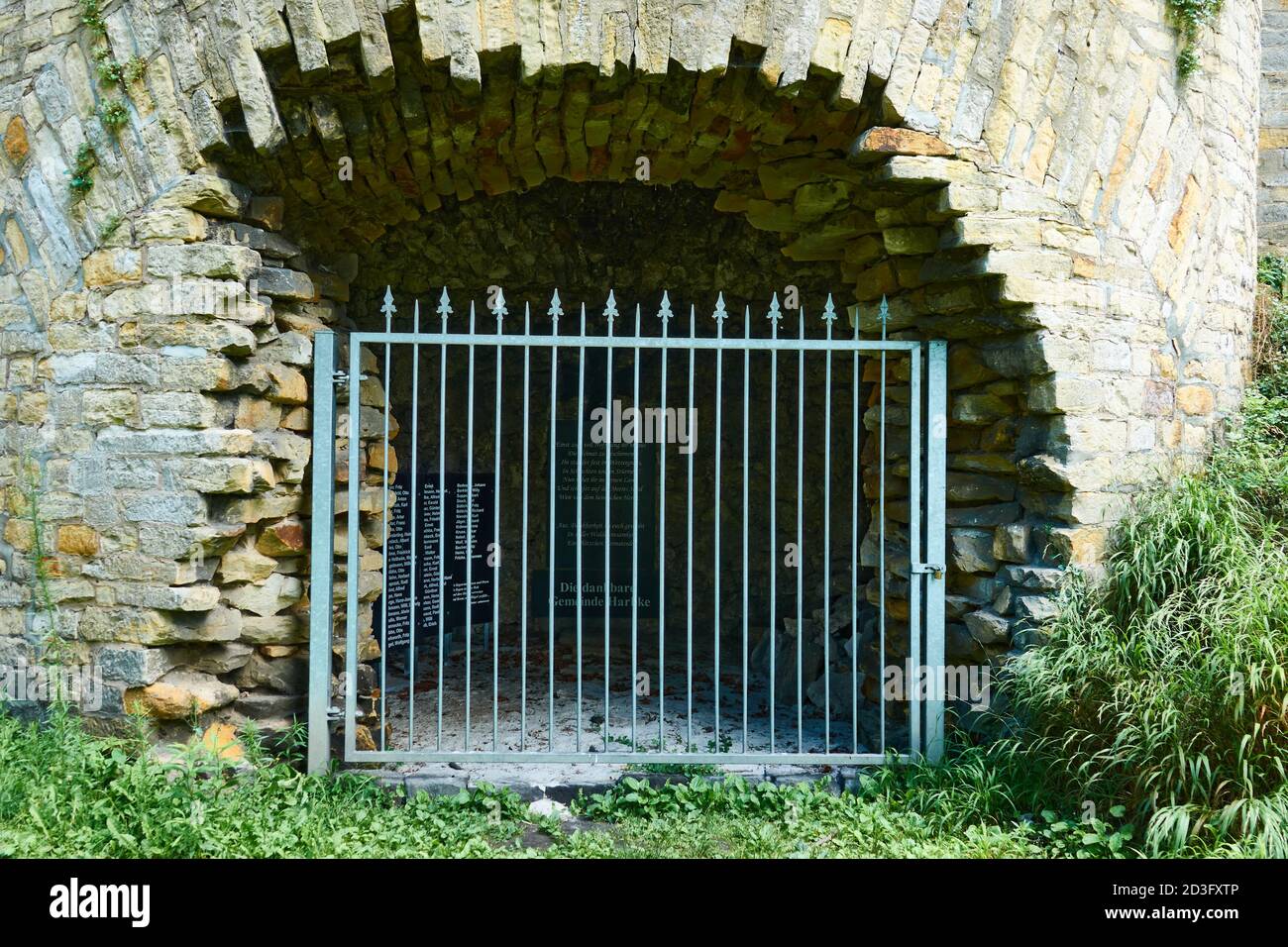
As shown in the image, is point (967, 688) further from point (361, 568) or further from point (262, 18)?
point (262, 18)

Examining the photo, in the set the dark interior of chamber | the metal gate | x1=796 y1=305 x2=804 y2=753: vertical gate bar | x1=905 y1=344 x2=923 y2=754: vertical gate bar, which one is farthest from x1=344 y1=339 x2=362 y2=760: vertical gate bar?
x1=905 y1=344 x2=923 y2=754: vertical gate bar

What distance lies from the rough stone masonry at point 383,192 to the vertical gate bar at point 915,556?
26cm

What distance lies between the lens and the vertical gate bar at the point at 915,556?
12.8 ft

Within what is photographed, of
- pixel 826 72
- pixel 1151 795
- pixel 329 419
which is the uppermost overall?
pixel 826 72

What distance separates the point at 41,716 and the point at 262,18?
2.79m

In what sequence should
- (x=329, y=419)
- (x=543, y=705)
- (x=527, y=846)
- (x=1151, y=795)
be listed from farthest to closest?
(x=543, y=705)
(x=329, y=419)
(x=527, y=846)
(x=1151, y=795)

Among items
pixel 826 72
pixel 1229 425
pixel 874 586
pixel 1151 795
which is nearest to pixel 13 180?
pixel 826 72

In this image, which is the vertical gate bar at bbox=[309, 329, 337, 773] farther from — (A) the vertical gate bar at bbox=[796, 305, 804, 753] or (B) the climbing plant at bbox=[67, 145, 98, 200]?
(A) the vertical gate bar at bbox=[796, 305, 804, 753]

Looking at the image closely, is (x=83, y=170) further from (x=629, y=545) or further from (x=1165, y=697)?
(x=1165, y=697)

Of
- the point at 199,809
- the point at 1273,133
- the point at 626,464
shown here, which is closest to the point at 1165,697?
the point at 199,809

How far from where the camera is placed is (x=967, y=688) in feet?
13.0

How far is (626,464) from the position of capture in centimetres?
666

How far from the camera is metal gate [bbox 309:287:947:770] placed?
151 inches

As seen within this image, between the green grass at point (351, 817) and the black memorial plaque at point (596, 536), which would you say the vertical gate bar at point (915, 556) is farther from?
the black memorial plaque at point (596, 536)
